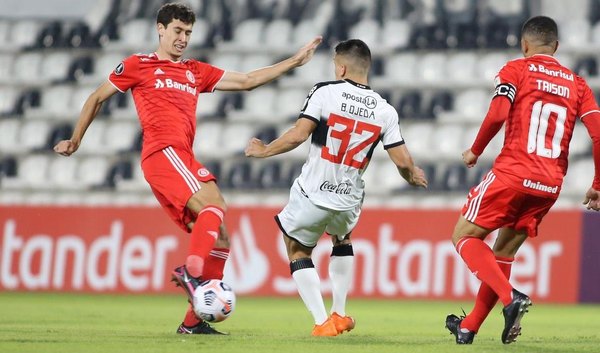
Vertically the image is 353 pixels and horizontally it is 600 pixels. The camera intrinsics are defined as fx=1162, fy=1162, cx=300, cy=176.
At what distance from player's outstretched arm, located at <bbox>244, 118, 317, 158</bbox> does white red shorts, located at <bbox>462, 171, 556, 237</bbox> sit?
3.76 ft

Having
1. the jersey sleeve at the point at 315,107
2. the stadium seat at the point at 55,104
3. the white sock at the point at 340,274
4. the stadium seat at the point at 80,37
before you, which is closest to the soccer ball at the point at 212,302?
the white sock at the point at 340,274

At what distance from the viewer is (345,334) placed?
8141mm

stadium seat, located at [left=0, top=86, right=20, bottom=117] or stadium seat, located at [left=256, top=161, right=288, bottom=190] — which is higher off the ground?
stadium seat, located at [left=0, top=86, right=20, bottom=117]

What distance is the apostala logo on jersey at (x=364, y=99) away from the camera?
7641 millimetres

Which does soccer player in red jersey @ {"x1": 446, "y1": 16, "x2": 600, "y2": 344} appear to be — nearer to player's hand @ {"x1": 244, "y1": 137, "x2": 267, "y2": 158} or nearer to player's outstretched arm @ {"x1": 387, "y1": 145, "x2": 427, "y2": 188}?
player's outstretched arm @ {"x1": 387, "y1": 145, "x2": 427, "y2": 188}

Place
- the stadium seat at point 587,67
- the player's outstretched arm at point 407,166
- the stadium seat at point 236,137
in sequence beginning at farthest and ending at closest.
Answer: the stadium seat at point 236,137
the stadium seat at point 587,67
the player's outstretched arm at point 407,166

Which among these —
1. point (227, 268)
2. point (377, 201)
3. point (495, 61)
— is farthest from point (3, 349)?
point (495, 61)

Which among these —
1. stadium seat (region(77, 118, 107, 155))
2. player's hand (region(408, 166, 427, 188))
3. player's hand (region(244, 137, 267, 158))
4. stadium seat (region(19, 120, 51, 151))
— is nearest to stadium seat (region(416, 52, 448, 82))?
stadium seat (region(77, 118, 107, 155))

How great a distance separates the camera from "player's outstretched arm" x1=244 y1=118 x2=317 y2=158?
7258 millimetres

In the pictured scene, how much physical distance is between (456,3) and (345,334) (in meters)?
11.4

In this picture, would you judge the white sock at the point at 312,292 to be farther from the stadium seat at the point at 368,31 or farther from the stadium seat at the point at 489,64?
the stadium seat at the point at 368,31

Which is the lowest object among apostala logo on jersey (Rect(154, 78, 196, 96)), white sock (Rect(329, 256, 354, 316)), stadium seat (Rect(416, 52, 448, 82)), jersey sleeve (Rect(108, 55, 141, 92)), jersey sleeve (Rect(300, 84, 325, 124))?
white sock (Rect(329, 256, 354, 316))

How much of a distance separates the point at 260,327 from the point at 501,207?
2.86 meters

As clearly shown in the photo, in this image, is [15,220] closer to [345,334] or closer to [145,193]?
[145,193]
